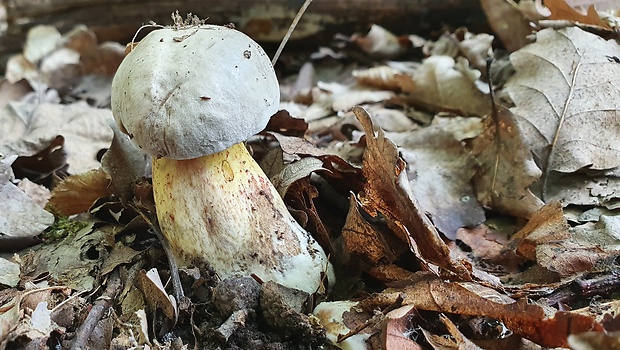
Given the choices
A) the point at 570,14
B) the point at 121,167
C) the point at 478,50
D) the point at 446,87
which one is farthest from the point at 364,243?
the point at 478,50

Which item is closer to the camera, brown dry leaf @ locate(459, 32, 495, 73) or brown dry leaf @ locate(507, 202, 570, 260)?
brown dry leaf @ locate(507, 202, 570, 260)

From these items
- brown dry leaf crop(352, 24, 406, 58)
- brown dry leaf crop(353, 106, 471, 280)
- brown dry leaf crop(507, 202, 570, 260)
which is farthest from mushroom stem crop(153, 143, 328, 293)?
brown dry leaf crop(352, 24, 406, 58)

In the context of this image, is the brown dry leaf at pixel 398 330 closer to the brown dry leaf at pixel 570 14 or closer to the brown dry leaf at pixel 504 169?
the brown dry leaf at pixel 504 169

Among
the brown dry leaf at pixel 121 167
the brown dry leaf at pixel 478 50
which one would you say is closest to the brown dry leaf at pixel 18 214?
the brown dry leaf at pixel 121 167

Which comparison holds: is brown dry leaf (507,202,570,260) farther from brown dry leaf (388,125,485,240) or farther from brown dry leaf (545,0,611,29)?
brown dry leaf (545,0,611,29)

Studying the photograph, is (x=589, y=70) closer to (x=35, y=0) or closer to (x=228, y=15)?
(x=228, y=15)
